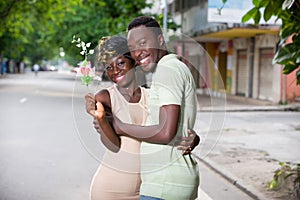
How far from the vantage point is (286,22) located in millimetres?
5047

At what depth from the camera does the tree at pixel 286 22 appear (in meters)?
4.45

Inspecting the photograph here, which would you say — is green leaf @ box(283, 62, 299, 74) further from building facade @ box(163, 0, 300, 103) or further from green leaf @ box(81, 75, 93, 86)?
building facade @ box(163, 0, 300, 103)

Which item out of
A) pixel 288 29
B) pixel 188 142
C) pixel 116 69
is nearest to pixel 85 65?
pixel 116 69

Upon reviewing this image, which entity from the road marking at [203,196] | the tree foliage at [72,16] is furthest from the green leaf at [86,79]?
the tree foliage at [72,16]

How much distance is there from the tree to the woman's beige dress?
2.58m

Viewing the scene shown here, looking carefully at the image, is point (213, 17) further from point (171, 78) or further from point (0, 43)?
point (0, 43)

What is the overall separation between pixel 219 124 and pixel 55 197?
334cm

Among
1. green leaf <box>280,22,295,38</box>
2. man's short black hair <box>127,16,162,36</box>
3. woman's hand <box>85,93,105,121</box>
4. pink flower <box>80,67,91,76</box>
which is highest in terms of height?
green leaf <box>280,22,295,38</box>

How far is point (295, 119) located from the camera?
14.8m

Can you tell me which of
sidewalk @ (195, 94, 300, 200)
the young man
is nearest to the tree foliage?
sidewalk @ (195, 94, 300, 200)

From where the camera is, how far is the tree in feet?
14.6

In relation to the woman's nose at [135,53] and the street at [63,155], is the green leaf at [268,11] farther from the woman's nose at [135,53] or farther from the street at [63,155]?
the woman's nose at [135,53]

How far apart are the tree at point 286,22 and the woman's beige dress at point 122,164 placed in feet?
8.46

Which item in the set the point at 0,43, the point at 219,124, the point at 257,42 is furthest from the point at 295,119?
the point at 0,43
